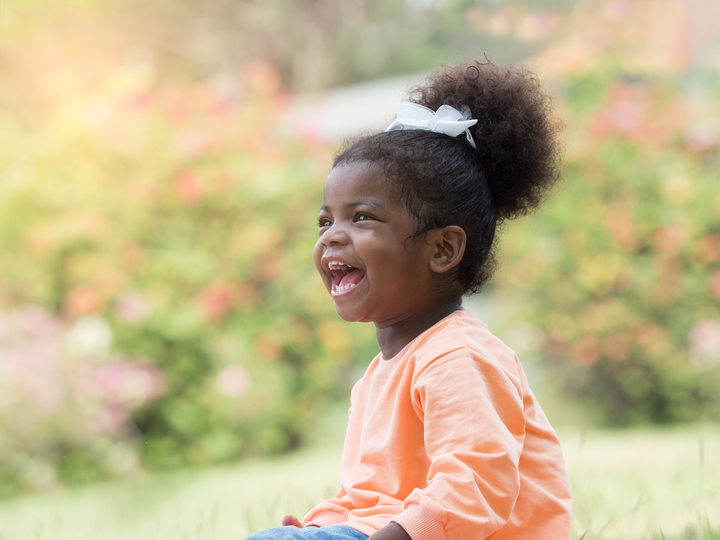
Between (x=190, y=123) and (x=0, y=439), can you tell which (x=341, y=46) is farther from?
(x=0, y=439)

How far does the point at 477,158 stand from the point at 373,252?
16.4 inches

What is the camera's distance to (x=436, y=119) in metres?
1.92

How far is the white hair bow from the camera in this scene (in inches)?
73.9

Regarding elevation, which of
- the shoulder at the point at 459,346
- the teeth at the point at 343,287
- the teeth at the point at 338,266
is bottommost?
the shoulder at the point at 459,346

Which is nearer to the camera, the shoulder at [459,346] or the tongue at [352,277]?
the shoulder at [459,346]

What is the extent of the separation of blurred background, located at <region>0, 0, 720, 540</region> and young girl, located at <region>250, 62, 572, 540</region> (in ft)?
9.95

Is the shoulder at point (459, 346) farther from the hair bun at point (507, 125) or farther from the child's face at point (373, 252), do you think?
the hair bun at point (507, 125)

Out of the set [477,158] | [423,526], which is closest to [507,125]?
[477,158]

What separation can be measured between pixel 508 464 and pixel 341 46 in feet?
36.0

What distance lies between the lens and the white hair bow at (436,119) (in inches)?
73.9

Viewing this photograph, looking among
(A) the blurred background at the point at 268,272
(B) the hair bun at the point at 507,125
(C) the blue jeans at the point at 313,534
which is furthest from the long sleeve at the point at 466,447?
(A) the blurred background at the point at 268,272

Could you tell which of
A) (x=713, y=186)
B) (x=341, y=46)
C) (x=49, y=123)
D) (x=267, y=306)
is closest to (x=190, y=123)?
(x=49, y=123)

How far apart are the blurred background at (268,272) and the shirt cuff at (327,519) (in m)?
3.11

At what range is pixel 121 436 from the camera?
16.9ft
